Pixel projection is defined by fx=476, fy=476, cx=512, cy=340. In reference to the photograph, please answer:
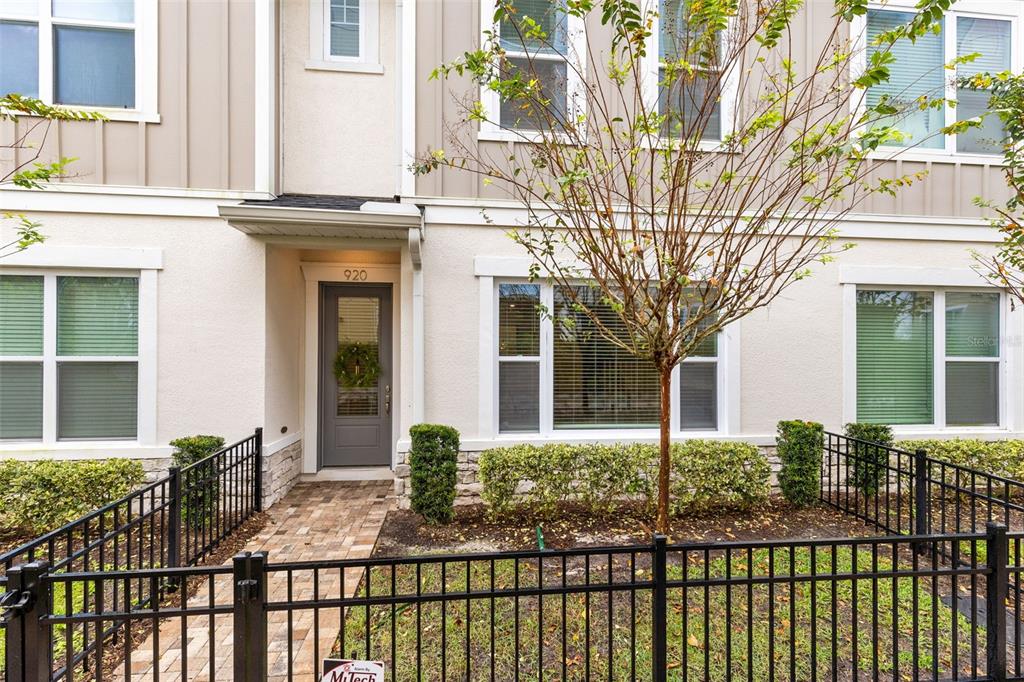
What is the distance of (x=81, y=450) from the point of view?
5125 mm

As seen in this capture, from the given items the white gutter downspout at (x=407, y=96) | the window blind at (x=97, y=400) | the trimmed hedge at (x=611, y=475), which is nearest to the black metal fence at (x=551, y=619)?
the trimmed hedge at (x=611, y=475)

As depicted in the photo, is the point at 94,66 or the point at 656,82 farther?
the point at 656,82

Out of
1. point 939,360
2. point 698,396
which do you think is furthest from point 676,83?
point 939,360

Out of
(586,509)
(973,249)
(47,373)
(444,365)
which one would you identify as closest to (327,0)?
(444,365)

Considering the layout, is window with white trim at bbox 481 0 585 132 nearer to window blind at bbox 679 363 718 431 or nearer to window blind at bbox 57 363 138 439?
window blind at bbox 679 363 718 431

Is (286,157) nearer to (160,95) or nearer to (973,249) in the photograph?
(160,95)

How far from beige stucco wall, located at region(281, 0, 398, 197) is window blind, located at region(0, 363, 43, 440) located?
135 inches

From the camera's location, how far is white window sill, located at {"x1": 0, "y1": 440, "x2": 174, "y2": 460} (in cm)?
503

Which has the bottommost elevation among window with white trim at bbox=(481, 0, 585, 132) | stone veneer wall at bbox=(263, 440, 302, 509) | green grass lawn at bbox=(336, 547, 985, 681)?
green grass lawn at bbox=(336, 547, 985, 681)

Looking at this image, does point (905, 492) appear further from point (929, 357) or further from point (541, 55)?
point (541, 55)

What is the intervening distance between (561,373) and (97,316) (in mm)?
5247

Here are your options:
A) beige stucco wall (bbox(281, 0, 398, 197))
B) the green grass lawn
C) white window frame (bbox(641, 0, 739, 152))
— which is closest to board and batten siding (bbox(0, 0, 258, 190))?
beige stucco wall (bbox(281, 0, 398, 197))

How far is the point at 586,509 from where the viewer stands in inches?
211

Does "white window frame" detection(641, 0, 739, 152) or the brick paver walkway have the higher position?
"white window frame" detection(641, 0, 739, 152)
